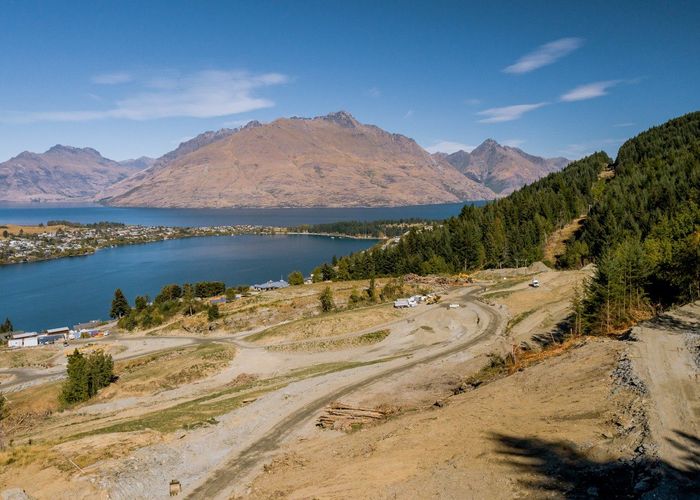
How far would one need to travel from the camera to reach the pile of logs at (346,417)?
85.5ft

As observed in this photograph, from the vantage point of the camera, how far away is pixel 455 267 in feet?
345

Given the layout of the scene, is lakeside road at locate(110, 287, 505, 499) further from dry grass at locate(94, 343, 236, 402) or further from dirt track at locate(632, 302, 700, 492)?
dry grass at locate(94, 343, 236, 402)

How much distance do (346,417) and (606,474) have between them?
53.3ft

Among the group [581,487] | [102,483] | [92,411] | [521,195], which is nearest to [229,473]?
[102,483]

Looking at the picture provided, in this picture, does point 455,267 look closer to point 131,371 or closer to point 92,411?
point 131,371

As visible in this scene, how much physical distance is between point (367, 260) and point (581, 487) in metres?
102

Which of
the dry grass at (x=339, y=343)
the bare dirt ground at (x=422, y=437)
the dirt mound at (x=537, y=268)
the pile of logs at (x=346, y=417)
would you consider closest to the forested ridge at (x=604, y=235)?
the dirt mound at (x=537, y=268)

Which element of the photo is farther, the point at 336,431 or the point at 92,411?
the point at 92,411

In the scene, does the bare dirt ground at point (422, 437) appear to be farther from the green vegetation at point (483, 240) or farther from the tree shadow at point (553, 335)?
the green vegetation at point (483, 240)

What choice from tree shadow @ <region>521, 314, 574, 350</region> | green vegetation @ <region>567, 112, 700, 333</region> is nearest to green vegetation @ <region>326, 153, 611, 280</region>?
green vegetation @ <region>567, 112, 700, 333</region>

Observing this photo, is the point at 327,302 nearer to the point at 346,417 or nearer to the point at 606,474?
the point at 346,417

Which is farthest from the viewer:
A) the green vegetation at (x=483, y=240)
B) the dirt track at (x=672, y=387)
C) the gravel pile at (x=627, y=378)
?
the green vegetation at (x=483, y=240)

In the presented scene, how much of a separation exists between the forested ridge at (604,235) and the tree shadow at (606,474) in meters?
23.6

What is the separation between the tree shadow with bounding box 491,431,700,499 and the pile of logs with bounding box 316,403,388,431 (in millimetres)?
11856
